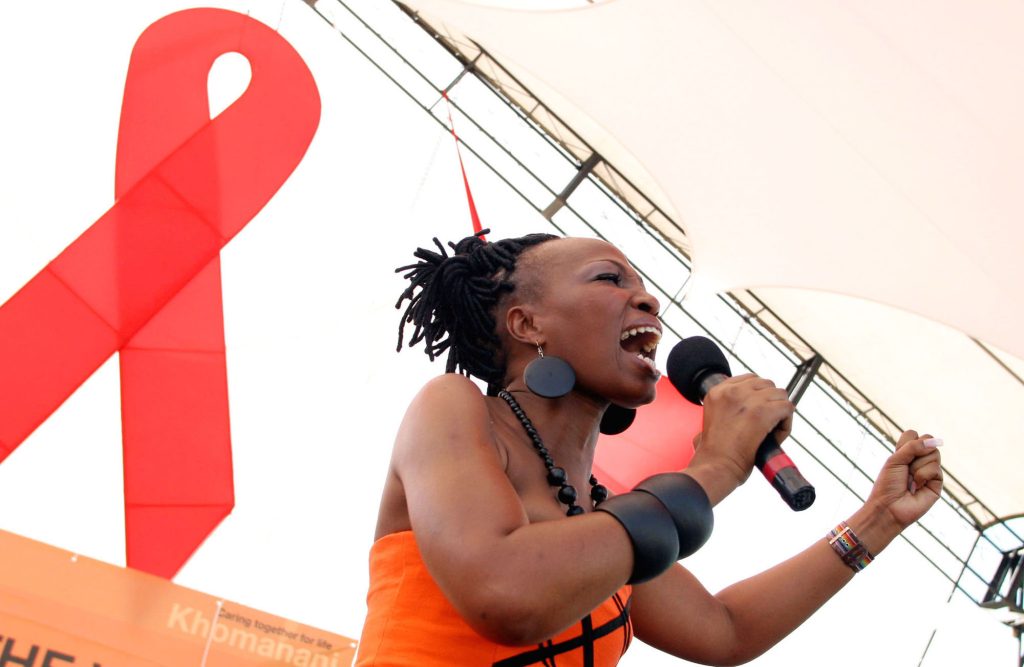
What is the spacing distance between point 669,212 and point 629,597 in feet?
29.5

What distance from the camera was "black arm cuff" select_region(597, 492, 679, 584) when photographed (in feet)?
3.30

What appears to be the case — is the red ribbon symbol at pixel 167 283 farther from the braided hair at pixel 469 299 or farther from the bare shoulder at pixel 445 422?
the bare shoulder at pixel 445 422

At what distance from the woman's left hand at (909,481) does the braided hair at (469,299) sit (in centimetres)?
55

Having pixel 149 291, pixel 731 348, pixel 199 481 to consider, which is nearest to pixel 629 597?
pixel 199 481

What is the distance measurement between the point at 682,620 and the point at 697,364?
0.35 m

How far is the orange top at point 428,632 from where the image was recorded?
3.60ft

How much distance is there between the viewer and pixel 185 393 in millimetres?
4293

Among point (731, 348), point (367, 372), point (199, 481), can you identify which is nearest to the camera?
point (199, 481)

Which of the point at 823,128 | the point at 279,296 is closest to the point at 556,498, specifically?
the point at 279,296

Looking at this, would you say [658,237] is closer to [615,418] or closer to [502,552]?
[615,418]

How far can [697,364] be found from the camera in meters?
1.42

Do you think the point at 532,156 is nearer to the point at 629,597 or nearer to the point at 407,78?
the point at 407,78

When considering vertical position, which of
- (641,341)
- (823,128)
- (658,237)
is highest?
(658,237)

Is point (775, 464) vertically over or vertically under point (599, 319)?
under
